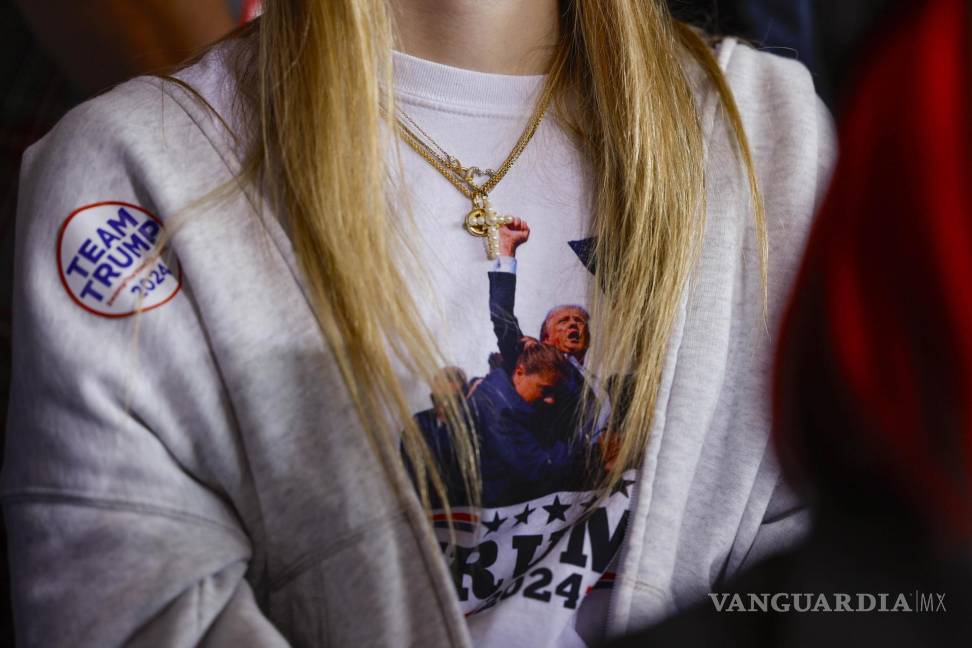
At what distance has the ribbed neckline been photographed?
2.70ft

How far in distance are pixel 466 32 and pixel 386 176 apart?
17cm

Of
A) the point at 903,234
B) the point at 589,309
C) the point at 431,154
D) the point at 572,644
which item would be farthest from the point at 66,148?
the point at 903,234

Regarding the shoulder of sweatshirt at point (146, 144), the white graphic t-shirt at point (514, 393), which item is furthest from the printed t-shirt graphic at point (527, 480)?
the shoulder of sweatshirt at point (146, 144)

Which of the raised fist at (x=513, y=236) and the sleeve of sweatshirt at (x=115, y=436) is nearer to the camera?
the sleeve of sweatshirt at (x=115, y=436)

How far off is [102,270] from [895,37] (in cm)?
59

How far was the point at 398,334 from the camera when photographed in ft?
2.39

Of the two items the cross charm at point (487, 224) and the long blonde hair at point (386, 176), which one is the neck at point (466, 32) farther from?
the cross charm at point (487, 224)

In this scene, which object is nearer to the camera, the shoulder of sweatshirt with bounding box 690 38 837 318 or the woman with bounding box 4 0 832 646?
the woman with bounding box 4 0 832 646

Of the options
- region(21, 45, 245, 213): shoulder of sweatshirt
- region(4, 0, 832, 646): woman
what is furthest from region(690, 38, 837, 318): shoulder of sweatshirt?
region(21, 45, 245, 213): shoulder of sweatshirt

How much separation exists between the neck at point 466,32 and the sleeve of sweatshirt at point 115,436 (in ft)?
0.82

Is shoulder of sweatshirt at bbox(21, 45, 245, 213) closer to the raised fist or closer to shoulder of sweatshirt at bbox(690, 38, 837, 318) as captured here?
the raised fist

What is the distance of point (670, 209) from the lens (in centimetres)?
83

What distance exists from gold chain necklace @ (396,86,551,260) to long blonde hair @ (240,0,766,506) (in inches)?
1.3

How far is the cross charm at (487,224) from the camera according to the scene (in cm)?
79
